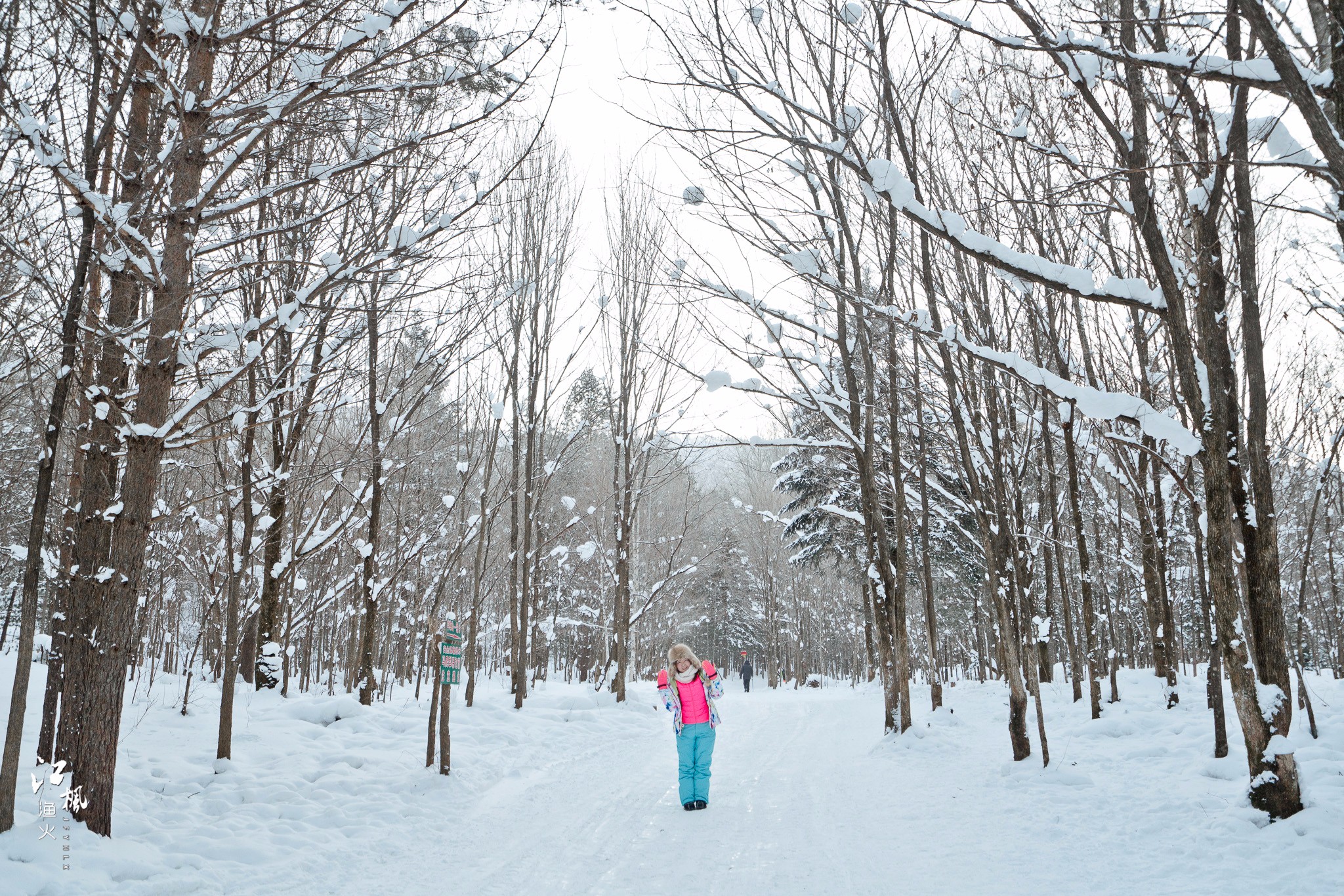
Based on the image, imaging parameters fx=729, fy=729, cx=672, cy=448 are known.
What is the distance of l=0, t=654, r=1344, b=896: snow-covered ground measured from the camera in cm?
373

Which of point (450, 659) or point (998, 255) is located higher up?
point (998, 255)

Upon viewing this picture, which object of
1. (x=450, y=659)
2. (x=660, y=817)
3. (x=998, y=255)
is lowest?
(x=660, y=817)

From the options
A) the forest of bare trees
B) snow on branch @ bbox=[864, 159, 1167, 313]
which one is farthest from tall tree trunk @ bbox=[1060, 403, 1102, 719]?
snow on branch @ bbox=[864, 159, 1167, 313]

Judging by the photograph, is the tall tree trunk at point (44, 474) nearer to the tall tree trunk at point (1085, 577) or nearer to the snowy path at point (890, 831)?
the snowy path at point (890, 831)

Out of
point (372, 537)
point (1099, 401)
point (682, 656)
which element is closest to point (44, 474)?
point (682, 656)

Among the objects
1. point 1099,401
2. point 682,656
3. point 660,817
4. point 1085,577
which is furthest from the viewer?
point 1085,577

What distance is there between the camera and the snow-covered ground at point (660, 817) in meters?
Result: 3.73

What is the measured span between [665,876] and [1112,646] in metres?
9.74

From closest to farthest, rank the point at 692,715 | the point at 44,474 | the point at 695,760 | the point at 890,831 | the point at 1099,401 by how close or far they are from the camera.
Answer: the point at 1099,401
the point at 44,474
the point at 890,831
the point at 695,760
the point at 692,715

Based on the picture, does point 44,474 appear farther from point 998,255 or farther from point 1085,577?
point 1085,577

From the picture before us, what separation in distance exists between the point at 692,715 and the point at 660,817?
2.84 feet

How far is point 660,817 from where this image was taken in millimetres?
5371

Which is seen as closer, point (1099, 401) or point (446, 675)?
point (1099, 401)

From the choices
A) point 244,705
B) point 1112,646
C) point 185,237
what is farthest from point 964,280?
point 244,705
